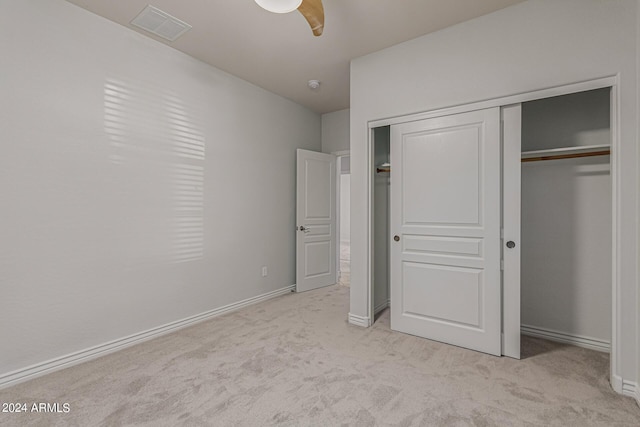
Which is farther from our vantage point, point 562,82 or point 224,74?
point 224,74

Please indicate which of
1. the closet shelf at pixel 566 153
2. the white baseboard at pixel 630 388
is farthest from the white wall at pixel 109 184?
the white baseboard at pixel 630 388

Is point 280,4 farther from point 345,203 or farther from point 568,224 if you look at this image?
point 345,203

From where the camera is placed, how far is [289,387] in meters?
2.01

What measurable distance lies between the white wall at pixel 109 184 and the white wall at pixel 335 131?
4.85 feet

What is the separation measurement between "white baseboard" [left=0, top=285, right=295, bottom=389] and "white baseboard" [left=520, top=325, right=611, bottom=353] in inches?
120

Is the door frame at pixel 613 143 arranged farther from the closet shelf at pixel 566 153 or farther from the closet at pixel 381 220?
the closet at pixel 381 220

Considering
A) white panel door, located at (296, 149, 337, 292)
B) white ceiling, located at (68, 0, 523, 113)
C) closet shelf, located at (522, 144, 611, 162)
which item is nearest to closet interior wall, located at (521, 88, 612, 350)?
closet shelf, located at (522, 144, 611, 162)

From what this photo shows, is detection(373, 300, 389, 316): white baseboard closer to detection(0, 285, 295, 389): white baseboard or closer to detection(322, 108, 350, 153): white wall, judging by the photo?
detection(0, 285, 295, 389): white baseboard

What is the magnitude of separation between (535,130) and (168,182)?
3.53 metres

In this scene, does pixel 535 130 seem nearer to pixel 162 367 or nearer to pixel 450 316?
pixel 450 316

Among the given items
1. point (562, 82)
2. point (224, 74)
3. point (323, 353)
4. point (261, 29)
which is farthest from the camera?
point (224, 74)

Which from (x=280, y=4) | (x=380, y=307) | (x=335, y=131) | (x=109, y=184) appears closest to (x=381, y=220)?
(x=380, y=307)

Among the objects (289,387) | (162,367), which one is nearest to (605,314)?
(289,387)

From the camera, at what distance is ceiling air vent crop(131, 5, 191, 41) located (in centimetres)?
245
